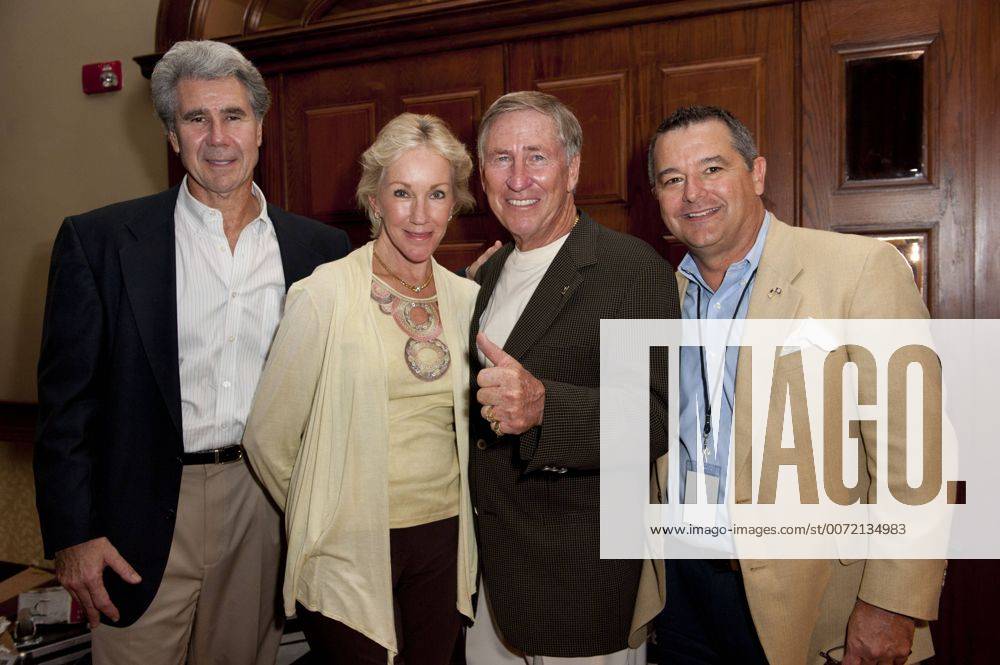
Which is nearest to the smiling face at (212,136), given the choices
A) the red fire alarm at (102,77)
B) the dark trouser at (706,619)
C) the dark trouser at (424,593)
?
the dark trouser at (424,593)

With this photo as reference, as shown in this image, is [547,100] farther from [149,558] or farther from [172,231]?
[149,558]

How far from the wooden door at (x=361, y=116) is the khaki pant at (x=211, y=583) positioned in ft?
→ 4.84

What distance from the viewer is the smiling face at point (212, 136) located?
170 cm

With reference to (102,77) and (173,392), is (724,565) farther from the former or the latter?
(102,77)

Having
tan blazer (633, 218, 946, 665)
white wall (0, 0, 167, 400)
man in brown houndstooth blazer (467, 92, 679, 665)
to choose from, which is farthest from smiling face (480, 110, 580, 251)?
white wall (0, 0, 167, 400)

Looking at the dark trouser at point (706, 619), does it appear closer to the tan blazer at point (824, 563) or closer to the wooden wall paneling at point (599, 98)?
the tan blazer at point (824, 563)

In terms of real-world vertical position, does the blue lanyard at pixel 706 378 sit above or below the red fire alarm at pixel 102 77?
below

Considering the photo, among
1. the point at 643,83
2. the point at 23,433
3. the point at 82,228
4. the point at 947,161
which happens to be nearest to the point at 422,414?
the point at 82,228

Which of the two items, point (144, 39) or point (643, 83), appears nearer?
point (643, 83)

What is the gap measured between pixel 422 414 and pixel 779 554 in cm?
77

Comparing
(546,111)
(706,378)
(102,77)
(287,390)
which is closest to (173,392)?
(287,390)

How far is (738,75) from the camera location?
2.41 metres

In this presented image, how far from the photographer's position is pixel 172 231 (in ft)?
5.52

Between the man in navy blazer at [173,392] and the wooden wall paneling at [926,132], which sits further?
the wooden wall paneling at [926,132]
